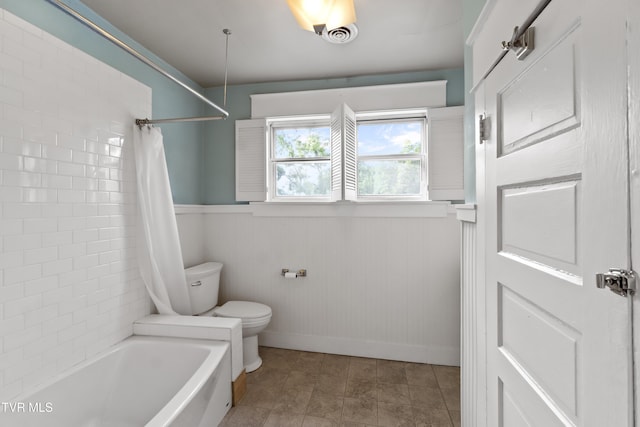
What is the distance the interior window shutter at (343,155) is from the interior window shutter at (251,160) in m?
0.67

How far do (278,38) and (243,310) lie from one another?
2.06 meters

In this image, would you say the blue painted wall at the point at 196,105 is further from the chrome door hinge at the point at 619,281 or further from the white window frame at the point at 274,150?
the chrome door hinge at the point at 619,281

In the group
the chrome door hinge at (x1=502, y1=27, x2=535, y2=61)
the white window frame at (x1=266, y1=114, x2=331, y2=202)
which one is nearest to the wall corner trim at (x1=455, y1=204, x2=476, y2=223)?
the chrome door hinge at (x1=502, y1=27, x2=535, y2=61)

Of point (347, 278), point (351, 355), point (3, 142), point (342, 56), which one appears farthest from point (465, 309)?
point (3, 142)

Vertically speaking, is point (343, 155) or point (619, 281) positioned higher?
point (343, 155)

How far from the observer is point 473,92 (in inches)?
46.4

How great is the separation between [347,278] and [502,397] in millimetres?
1674

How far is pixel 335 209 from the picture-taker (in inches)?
101

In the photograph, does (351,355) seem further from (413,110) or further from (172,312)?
(413,110)

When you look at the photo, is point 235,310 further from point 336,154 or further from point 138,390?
point 336,154

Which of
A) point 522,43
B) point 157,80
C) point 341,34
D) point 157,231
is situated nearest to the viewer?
point 522,43

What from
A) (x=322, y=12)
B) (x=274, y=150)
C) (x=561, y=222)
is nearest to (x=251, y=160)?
(x=274, y=150)

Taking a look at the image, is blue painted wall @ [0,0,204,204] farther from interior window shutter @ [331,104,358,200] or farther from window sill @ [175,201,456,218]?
interior window shutter @ [331,104,358,200]

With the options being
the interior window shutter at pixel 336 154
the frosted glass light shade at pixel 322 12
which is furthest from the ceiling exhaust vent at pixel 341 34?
the interior window shutter at pixel 336 154
